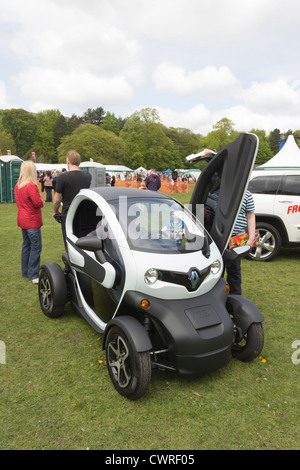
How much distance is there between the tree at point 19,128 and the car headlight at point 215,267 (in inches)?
3568

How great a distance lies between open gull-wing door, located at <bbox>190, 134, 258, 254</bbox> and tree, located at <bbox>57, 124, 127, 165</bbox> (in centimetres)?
5640

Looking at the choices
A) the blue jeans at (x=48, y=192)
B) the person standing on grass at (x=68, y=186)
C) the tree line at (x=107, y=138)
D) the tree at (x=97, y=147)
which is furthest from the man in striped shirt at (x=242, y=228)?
the tree at (x=97, y=147)

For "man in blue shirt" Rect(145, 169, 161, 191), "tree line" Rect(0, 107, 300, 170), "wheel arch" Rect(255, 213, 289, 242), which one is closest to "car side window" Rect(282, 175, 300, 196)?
"wheel arch" Rect(255, 213, 289, 242)

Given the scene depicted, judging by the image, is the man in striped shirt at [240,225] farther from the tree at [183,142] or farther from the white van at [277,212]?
the tree at [183,142]

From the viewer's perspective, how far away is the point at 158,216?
3543 millimetres

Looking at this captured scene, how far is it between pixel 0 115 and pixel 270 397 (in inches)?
3719

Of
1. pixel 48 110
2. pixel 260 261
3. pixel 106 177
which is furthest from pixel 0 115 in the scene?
pixel 260 261

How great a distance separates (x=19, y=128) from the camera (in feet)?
284

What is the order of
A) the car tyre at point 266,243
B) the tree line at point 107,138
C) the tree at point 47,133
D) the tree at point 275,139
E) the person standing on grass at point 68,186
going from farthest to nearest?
the tree at point 275,139
the tree at point 47,133
the tree line at point 107,138
the car tyre at point 266,243
the person standing on grass at point 68,186

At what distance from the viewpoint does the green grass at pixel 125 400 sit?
245 cm

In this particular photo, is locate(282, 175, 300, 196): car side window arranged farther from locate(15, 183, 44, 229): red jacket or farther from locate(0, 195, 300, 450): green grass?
locate(15, 183, 44, 229): red jacket

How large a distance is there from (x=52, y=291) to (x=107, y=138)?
59.4m

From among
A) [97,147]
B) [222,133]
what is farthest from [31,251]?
[222,133]
